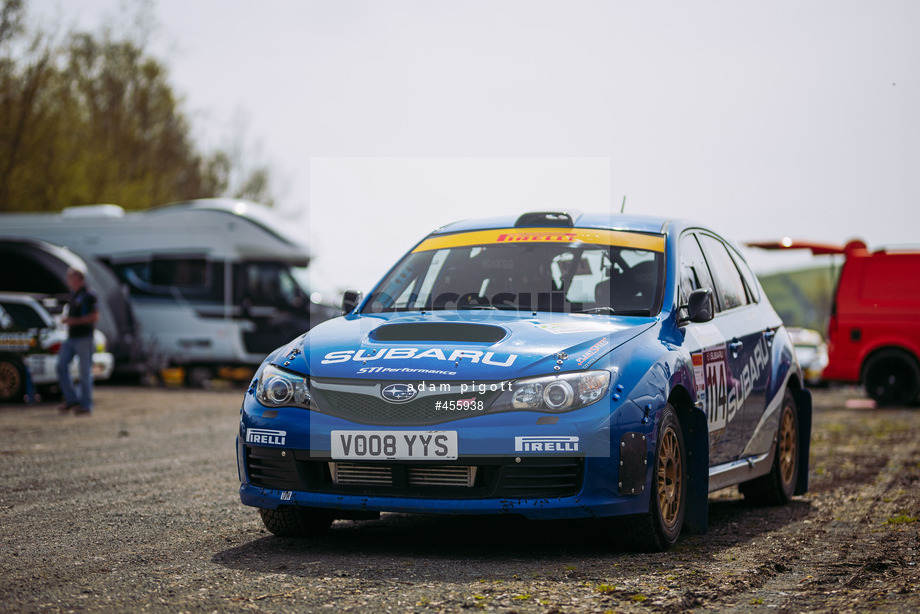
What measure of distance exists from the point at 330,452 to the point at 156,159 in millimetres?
34279

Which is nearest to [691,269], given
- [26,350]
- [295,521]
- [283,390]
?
[283,390]

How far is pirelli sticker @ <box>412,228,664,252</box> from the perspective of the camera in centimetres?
654

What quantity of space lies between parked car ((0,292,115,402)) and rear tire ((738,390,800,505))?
1337cm

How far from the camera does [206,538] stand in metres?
5.80

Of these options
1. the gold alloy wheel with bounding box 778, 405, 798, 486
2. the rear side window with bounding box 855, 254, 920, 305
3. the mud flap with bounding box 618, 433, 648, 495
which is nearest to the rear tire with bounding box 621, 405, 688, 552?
the mud flap with bounding box 618, 433, 648, 495

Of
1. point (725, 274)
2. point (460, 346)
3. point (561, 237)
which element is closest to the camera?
point (460, 346)

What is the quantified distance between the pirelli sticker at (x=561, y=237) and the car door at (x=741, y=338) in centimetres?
71

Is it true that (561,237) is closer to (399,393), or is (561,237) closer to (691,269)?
(691,269)

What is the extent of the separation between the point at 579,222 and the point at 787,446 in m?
2.48

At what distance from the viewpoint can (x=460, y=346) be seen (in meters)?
5.36

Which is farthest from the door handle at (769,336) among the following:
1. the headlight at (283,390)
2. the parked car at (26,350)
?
the parked car at (26,350)

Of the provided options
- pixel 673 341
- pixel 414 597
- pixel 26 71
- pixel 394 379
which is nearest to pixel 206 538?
pixel 394 379

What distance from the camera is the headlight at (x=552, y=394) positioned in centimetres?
504

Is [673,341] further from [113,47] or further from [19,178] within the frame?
[113,47]
